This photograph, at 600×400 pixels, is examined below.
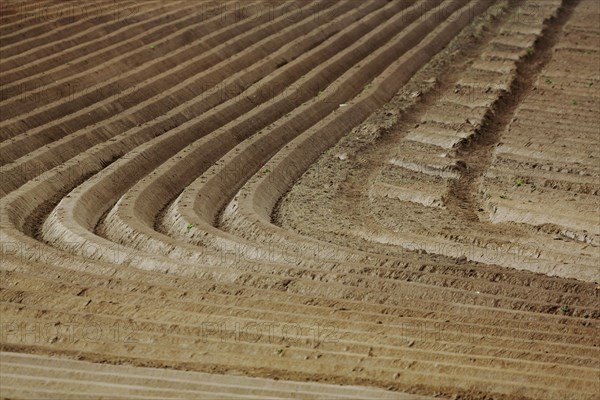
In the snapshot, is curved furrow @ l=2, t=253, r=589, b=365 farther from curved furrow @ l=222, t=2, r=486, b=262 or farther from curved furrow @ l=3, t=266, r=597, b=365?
curved furrow @ l=222, t=2, r=486, b=262

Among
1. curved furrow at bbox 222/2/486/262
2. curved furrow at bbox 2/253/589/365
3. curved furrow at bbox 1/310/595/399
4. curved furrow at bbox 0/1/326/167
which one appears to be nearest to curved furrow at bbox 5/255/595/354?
curved furrow at bbox 2/253/589/365

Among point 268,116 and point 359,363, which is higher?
point 359,363

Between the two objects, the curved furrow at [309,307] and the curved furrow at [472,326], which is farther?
the curved furrow at [309,307]

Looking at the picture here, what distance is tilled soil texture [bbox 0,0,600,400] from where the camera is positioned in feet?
36.5

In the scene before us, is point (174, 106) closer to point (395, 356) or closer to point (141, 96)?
point (141, 96)

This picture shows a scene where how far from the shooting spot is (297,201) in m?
16.9

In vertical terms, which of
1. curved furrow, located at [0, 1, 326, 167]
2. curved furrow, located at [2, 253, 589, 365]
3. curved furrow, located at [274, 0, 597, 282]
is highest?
curved furrow, located at [0, 1, 326, 167]

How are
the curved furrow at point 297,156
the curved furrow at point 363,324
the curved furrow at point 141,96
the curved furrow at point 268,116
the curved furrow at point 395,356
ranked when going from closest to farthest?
the curved furrow at point 395,356 → the curved furrow at point 363,324 → the curved furrow at point 297,156 → the curved furrow at point 268,116 → the curved furrow at point 141,96

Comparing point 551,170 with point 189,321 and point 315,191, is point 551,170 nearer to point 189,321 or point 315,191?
point 315,191

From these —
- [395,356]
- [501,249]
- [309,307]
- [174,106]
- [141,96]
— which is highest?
[141,96]

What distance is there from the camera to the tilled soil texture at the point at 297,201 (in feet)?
36.5

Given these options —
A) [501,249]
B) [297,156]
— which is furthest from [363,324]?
[297,156]

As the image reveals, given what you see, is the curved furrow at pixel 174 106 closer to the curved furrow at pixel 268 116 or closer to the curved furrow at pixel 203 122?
the curved furrow at pixel 203 122

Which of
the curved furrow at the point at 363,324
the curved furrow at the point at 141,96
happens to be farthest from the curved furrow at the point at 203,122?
the curved furrow at the point at 363,324
